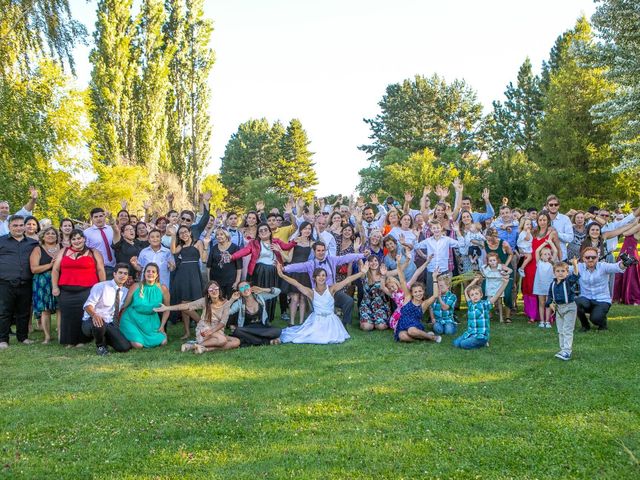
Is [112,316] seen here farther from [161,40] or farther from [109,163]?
[161,40]

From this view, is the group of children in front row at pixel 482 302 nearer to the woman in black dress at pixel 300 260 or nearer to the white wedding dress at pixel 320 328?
the white wedding dress at pixel 320 328

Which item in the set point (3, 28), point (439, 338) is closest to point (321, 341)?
point (439, 338)

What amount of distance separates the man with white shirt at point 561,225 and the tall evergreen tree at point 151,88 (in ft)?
84.3

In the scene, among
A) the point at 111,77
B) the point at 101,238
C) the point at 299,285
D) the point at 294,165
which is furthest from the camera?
the point at 294,165

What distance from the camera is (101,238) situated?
944cm

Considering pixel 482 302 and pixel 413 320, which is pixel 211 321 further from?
pixel 482 302

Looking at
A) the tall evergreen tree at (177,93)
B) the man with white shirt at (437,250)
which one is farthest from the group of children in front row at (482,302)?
the tall evergreen tree at (177,93)

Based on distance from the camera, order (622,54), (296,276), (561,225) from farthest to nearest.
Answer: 1. (622,54)
2. (561,225)
3. (296,276)

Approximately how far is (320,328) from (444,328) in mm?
2048

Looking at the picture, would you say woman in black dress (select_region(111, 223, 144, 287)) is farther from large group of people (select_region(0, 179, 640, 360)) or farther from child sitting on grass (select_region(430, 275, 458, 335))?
child sitting on grass (select_region(430, 275, 458, 335))

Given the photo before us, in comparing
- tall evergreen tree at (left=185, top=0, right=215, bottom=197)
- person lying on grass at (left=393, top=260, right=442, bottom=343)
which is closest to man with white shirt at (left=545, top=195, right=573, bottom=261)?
person lying on grass at (left=393, top=260, right=442, bottom=343)

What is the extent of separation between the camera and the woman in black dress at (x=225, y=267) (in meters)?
9.55

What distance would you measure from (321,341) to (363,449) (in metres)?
4.08

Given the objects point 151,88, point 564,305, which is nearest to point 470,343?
point 564,305
